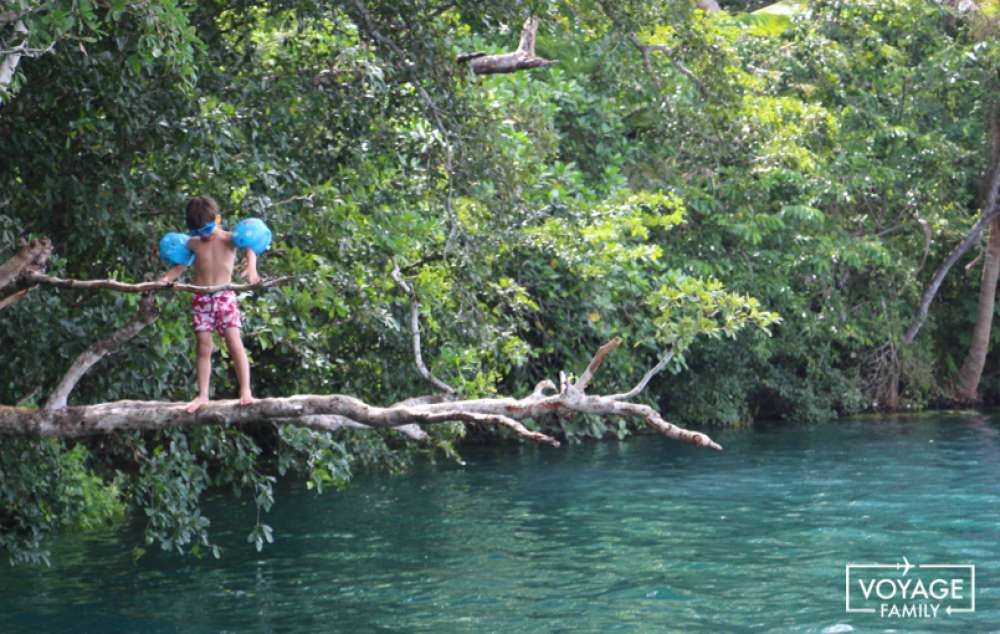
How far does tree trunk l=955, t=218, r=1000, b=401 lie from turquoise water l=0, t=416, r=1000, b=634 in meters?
11.1

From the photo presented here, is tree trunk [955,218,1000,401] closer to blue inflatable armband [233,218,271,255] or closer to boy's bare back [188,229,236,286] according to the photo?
boy's bare back [188,229,236,286]

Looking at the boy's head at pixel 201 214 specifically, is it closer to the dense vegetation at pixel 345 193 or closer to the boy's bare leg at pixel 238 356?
the boy's bare leg at pixel 238 356

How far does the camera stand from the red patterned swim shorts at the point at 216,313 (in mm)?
8992

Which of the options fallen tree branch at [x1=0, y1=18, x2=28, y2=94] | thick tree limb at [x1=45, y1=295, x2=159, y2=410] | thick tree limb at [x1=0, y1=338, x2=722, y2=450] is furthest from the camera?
thick tree limb at [x1=45, y1=295, x2=159, y2=410]

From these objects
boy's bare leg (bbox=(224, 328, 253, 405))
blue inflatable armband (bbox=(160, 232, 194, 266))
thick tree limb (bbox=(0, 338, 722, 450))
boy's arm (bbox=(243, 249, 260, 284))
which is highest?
blue inflatable armband (bbox=(160, 232, 194, 266))

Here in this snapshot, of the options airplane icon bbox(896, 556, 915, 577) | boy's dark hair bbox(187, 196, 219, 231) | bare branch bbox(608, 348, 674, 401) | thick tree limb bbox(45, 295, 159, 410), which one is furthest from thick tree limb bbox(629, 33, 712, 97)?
thick tree limb bbox(45, 295, 159, 410)

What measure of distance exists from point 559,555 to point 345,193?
4042 millimetres

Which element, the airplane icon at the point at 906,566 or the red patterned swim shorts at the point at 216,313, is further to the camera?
the airplane icon at the point at 906,566

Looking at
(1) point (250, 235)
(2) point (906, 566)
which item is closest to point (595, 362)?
(1) point (250, 235)

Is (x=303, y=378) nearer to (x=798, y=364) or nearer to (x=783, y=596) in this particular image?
(x=783, y=596)

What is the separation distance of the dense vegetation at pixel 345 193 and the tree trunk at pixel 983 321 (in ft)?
26.1

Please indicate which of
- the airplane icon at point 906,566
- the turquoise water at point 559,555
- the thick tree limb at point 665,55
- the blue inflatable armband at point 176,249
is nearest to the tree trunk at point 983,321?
the turquoise water at point 559,555

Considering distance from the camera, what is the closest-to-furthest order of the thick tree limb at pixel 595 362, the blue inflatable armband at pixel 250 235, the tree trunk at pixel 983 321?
the thick tree limb at pixel 595 362, the blue inflatable armband at pixel 250 235, the tree trunk at pixel 983 321

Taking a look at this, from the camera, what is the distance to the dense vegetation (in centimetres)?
1047
